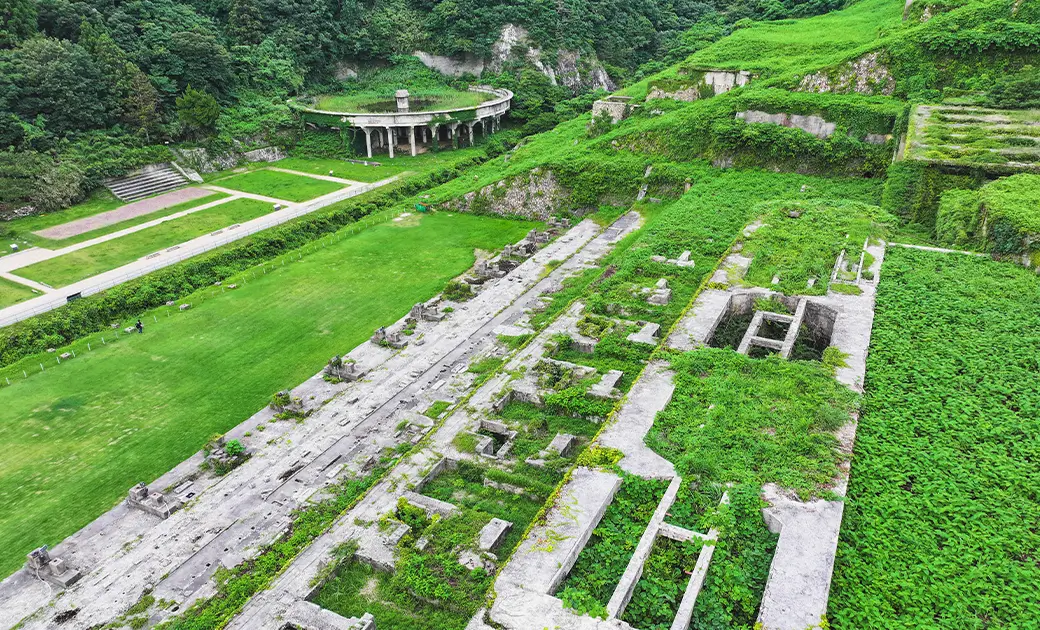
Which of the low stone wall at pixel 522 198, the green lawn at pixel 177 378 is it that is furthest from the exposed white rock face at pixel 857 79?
the green lawn at pixel 177 378

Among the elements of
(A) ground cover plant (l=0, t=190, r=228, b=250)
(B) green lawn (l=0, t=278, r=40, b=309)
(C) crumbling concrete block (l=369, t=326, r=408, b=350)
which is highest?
(A) ground cover plant (l=0, t=190, r=228, b=250)

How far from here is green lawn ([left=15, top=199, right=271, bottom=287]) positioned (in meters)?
35.8

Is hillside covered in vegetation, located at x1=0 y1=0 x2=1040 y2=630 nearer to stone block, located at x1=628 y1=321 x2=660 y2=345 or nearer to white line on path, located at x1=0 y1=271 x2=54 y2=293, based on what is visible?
stone block, located at x1=628 y1=321 x2=660 y2=345

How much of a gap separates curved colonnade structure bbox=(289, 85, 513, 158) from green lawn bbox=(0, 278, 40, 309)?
101 ft

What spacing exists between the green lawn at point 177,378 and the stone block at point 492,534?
41.4 ft

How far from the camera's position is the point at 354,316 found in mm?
32219

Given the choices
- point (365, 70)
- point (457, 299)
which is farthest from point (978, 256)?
point (365, 70)

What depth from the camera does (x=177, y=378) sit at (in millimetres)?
27203

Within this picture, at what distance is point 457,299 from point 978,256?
73.3 feet

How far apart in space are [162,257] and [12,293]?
23.6 ft

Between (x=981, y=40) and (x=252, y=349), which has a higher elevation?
(x=981, y=40)

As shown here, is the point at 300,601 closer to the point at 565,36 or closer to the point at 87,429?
the point at 87,429

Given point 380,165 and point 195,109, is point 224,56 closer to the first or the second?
point 195,109

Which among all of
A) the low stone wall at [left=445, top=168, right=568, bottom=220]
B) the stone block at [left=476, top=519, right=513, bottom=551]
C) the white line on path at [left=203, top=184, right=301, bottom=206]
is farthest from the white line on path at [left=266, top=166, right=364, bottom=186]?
the stone block at [left=476, top=519, right=513, bottom=551]
